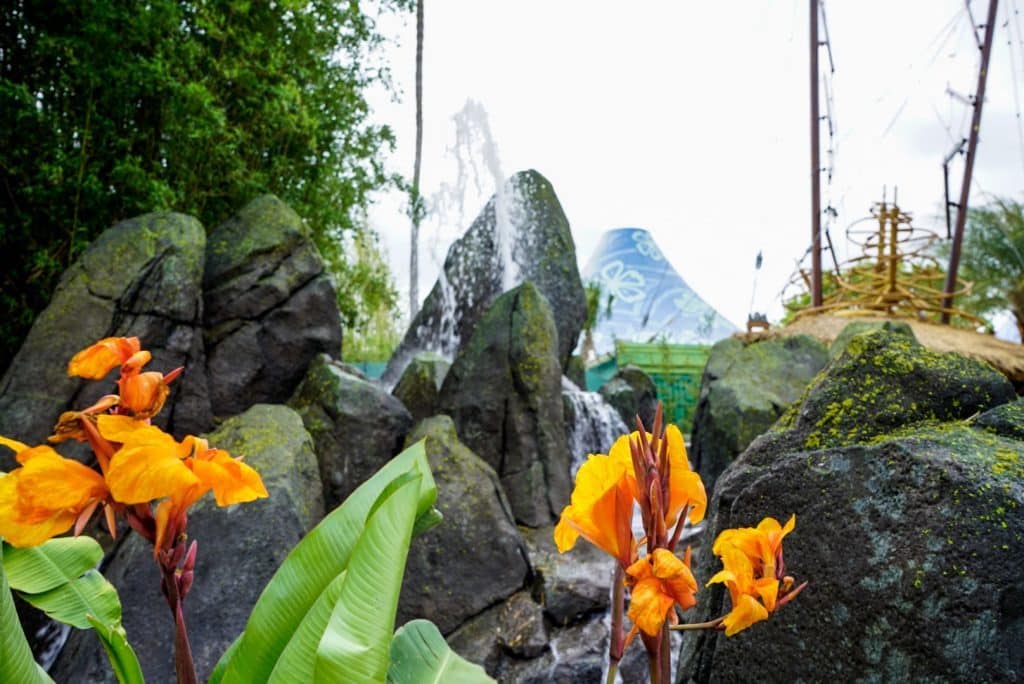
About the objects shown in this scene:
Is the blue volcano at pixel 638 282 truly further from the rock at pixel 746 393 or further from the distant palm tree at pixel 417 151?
the rock at pixel 746 393

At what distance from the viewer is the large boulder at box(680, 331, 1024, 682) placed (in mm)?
1740

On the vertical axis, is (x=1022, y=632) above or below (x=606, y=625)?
above

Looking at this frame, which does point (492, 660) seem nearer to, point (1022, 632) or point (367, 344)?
point (1022, 632)

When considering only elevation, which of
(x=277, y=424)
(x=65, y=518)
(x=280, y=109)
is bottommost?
(x=277, y=424)

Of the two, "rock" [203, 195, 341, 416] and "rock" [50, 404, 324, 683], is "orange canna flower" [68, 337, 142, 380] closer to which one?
"rock" [50, 404, 324, 683]

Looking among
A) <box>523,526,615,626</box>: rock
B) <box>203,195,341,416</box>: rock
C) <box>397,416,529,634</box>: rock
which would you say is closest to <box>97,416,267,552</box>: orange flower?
<box>397,416,529,634</box>: rock

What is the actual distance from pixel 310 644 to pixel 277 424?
13.8 feet

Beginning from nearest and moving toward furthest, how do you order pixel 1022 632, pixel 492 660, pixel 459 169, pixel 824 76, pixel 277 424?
pixel 1022 632
pixel 492 660
pixel 277 424
pixel 824 76
pixel 459 169

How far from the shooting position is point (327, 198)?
844 cm

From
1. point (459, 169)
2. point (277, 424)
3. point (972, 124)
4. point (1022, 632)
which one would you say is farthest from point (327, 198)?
point (1022, 632)

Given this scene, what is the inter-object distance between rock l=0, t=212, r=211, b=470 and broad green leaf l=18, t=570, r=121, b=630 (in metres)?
4.12

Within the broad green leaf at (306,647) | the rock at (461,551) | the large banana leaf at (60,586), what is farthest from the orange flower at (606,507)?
the rock at (461,551)

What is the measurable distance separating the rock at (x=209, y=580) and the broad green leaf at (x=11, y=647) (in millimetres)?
3203

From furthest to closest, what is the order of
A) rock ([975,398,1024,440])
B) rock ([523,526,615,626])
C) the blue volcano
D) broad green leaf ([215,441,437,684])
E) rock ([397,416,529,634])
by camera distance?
the blue volcano < rock ([523,526,615,626]) < rock ([397,416,529,634]) < rock ([975,398,1024,440]) < broad green leaf ([215,441,437,684])
